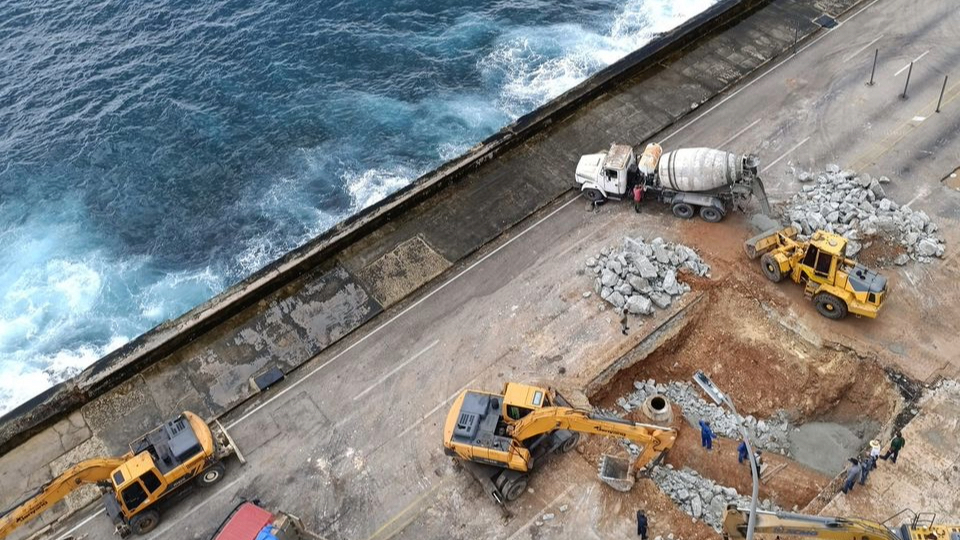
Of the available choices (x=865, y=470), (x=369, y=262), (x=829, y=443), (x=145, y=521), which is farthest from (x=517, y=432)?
(x=145, y=521)

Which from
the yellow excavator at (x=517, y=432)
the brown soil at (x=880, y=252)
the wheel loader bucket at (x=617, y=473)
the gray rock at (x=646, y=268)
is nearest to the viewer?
the yellow excavator at (x=517, y=432)

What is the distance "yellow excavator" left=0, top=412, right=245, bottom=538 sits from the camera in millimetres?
24094

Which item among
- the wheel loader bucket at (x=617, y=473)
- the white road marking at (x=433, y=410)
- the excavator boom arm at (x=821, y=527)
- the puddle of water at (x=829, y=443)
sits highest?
the excavator boom arm at (x=821, y=527)

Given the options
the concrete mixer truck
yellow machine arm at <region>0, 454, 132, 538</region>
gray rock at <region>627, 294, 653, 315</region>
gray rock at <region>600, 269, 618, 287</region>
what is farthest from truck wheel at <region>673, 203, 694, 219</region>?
yellow machine arm at <region>0, 454, 132, 538</region>

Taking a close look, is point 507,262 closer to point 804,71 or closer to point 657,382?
point 657,382

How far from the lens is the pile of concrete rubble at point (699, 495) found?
23.9 m

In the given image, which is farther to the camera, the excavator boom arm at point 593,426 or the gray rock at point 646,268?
the gray rock at point 646,268

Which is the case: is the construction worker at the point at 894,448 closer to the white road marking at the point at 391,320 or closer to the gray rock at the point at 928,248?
the gray rock at the point at 928,248

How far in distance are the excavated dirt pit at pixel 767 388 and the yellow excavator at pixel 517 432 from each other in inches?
86.8

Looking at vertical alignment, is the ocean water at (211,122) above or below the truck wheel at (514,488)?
above

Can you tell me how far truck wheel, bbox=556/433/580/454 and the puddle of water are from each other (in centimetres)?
766

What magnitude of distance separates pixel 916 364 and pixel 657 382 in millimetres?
9353

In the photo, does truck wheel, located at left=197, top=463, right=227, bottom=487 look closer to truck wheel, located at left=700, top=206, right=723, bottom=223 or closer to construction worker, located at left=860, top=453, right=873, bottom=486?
construction worker, located at left=860, top=453, right=873, bottom=486

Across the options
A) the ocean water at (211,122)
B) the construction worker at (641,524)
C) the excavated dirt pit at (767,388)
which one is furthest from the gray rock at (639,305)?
the ocean water at (211,122)
